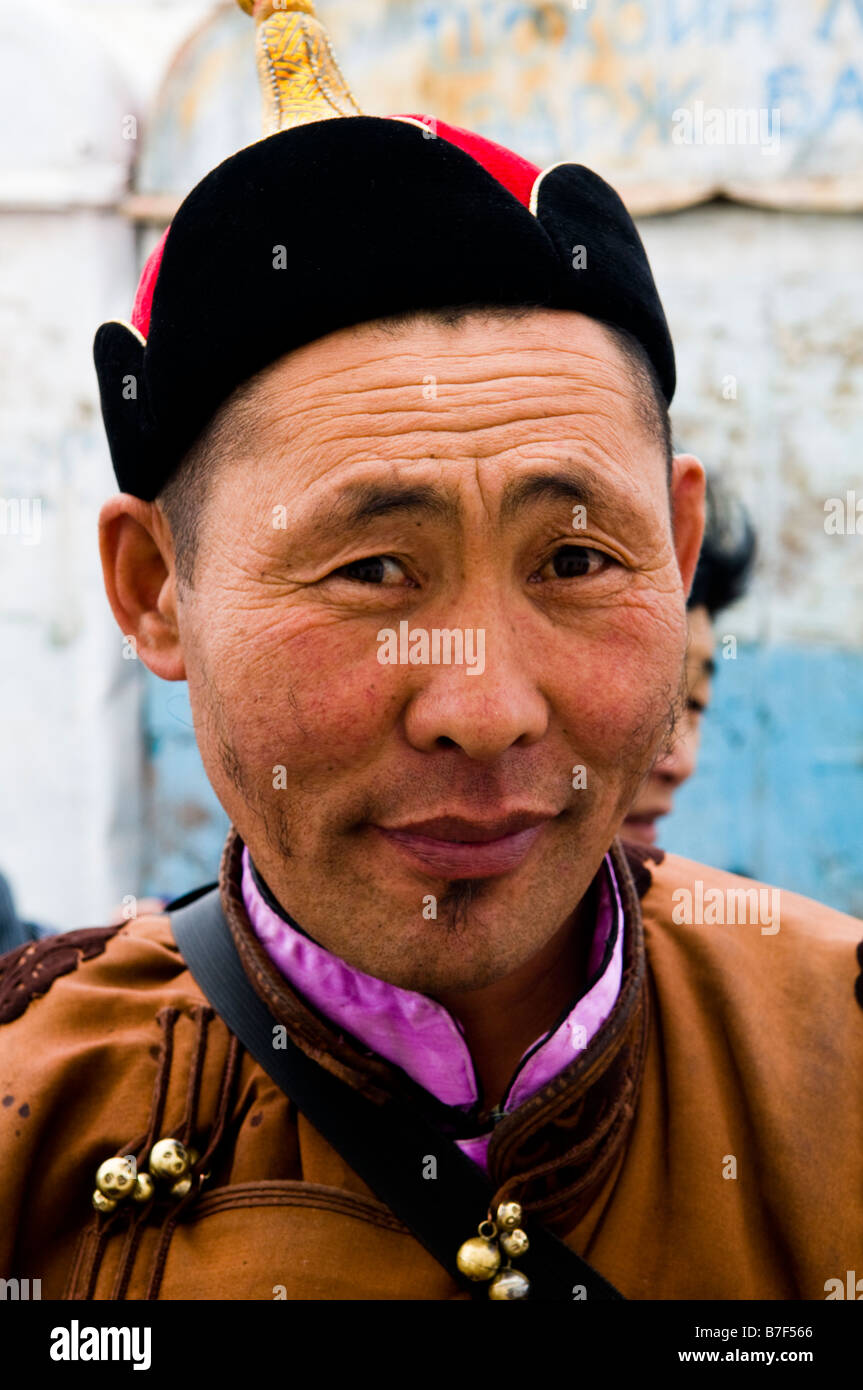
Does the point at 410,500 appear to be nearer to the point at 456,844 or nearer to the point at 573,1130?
the point at 456,844

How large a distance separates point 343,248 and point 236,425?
0.91 ft

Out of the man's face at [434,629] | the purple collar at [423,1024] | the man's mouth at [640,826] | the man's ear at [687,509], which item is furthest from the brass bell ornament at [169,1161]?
the man's mouth at [640,826]

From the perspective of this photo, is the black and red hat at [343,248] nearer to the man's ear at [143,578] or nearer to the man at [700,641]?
the man's ear at [143,578]

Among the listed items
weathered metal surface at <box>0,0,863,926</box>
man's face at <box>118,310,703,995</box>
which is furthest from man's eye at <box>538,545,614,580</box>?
weathered metal surface at <box>0,0,863,926</box>

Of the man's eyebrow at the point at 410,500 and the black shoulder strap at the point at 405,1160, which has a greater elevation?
the man's eyebrow at the point at 410,500

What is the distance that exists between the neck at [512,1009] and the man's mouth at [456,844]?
1.21ft

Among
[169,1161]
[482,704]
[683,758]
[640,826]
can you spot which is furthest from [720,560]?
[169,1161]

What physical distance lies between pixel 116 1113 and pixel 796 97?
18.3 feet

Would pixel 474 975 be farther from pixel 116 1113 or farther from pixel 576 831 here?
pixel 116 1113

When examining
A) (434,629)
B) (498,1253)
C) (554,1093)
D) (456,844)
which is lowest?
(498,1253)

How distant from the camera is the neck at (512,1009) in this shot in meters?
2.01

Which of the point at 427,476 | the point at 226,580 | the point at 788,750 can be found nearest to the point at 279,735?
the point at 226,580

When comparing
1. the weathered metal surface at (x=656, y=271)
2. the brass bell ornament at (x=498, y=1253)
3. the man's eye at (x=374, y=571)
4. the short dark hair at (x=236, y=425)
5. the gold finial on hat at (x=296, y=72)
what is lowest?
the brass bell ornament at (x=498, y=1253)

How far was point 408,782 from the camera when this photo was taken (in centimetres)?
163
